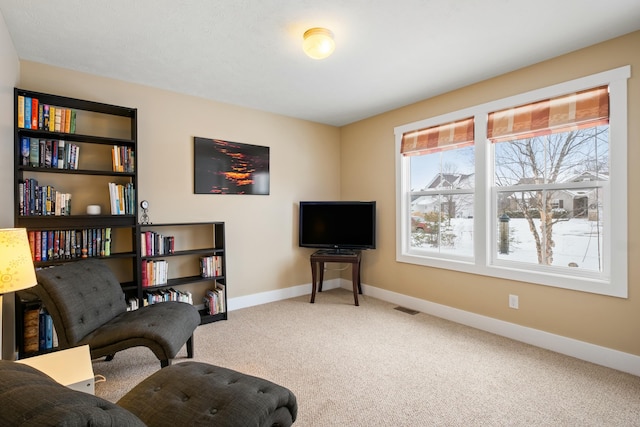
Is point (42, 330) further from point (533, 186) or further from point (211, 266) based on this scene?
point (533, 186)

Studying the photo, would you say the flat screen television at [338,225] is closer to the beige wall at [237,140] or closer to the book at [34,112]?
the beige wall at [237,140]

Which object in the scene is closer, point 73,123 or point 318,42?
point 318,42

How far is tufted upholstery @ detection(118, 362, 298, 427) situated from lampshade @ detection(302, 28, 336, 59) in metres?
2.19

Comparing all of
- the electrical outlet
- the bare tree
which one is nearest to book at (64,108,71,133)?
the bare tree

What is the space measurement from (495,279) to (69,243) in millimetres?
3945

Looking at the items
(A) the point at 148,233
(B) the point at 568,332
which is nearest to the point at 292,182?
(A) the point at 148,233

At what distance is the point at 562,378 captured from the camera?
2289 mm

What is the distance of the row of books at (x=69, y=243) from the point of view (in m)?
2.58

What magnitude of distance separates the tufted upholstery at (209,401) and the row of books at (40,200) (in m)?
1.99

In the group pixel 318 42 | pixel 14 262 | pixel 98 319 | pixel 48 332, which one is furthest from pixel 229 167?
pixel 14 262

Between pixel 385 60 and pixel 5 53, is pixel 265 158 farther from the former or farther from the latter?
pixel 5 53

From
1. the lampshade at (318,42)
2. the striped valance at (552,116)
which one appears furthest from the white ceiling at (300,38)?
the striped valance at (552,116)

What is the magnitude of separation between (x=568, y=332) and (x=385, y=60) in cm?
279

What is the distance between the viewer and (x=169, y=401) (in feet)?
4.55
